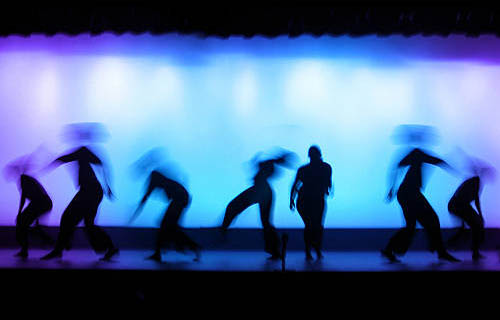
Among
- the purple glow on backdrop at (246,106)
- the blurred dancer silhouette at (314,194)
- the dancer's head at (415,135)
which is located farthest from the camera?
the purple glow on backdrop at (246,106)

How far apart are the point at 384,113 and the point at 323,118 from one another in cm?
78

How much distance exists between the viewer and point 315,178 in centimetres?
439

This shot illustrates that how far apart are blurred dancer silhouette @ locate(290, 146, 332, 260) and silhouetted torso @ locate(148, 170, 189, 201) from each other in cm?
128

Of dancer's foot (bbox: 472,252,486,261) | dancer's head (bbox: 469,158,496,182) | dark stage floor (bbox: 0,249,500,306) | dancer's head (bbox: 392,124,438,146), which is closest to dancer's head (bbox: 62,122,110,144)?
dark stage floor (bbox: 0,249,500,306)

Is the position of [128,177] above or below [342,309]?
above

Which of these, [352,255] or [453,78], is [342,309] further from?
[453,78]

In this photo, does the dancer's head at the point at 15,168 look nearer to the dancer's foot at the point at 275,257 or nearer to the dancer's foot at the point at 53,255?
the dancer's foot at the point at 53,255

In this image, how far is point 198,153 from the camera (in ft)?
17.3

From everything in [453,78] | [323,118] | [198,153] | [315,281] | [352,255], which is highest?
[453,78]

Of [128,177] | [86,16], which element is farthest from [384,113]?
[86,16]

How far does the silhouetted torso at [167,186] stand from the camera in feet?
14.3

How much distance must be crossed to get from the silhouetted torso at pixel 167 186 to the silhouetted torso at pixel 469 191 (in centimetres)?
297

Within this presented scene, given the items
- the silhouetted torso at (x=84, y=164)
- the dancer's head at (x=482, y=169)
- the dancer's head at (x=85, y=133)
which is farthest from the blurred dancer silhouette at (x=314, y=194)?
the dancer's head at (x=85, y=133)

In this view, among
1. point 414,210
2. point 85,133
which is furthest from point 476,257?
point 85,133
